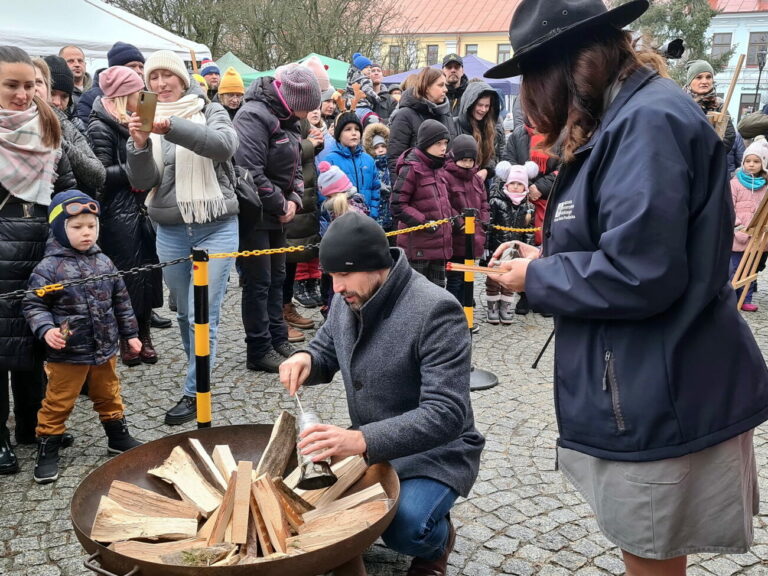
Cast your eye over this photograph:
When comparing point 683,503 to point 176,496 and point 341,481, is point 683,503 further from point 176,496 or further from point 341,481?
point 176,496

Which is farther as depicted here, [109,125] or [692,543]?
[109,125]

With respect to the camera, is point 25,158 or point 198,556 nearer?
point 198,556

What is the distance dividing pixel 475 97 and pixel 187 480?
581 cm

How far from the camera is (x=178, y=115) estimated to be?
4.34 m

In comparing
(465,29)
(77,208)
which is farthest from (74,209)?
(465,29)

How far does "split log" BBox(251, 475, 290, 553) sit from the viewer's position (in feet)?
7.62

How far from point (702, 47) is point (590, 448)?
35536mm

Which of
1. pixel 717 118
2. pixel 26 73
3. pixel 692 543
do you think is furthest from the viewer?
pixel 717 118

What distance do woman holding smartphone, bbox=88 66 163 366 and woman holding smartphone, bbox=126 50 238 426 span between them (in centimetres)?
27

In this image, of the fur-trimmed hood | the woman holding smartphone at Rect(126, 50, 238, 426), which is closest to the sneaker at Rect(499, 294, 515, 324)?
the fur-trimmed hood

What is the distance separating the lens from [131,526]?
2354 mm

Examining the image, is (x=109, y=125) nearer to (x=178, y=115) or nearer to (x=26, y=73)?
(x=178, y=115)

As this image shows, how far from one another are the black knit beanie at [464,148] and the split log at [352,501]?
458 cm

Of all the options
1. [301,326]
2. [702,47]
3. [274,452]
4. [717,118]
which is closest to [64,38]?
[301,326]
